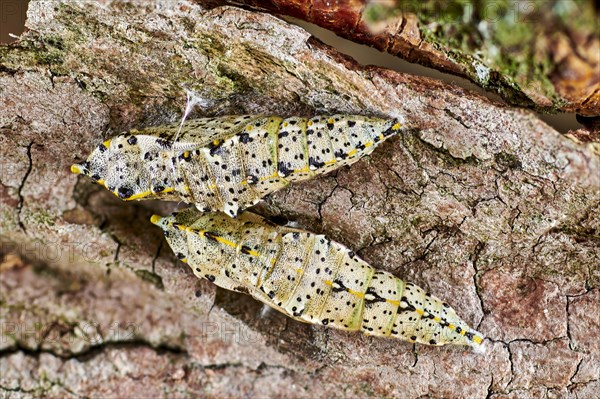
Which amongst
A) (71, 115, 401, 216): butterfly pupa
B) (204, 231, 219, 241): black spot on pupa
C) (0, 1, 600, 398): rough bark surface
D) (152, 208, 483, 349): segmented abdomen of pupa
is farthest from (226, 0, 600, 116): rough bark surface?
(204, 231, 219, 241): black spot on pupa

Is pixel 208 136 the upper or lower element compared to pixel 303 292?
upper

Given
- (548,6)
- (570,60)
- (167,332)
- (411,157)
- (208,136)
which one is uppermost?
(548,6)

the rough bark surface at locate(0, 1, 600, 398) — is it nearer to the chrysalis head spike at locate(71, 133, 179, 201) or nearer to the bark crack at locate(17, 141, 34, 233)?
the bark crack at locate(17, 141, 34, 233)

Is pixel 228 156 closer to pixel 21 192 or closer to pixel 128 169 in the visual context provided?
pixel 128 169

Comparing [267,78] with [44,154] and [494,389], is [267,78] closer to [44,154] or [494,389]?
[44,154]

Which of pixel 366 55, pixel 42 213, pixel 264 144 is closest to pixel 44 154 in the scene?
pixel 42 213

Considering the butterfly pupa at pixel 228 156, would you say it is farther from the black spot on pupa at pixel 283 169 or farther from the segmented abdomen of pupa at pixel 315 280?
the segmented abdomen of pupa at pixel 315 280

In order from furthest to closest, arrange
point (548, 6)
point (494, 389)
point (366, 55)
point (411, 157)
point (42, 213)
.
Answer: point (42, 213) < point (366, 55) < point (494, 389) < point (411, 157) < point (548, 6)
